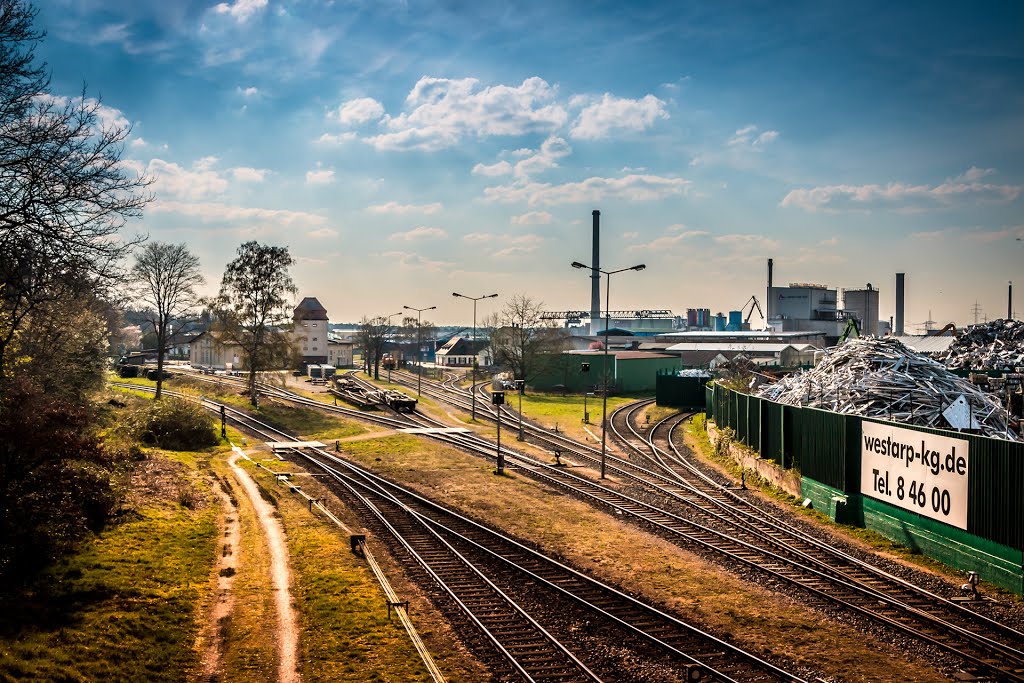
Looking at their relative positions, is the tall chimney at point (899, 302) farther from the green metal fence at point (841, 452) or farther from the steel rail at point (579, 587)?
the steel rail at point (579, 587)

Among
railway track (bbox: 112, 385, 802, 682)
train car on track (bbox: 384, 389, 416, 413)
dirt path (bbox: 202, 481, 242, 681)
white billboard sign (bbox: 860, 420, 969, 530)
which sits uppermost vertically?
white billboard sign (bbox: 860, 420, 969, 530)

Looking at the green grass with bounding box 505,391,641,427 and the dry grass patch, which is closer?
the dry grass patch

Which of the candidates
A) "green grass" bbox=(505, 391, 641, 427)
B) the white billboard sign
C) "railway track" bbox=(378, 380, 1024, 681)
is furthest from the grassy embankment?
"green grass" bbox=(505, 391, 641, 427)

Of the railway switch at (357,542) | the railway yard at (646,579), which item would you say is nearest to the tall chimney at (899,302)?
the railway yard at (646,579)

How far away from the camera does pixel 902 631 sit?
43.2 ft

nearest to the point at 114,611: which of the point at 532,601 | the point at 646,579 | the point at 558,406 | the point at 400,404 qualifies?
the point at 532,601

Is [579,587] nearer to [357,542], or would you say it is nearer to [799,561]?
[799,561]

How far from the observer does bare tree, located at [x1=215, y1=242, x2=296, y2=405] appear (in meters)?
51.4

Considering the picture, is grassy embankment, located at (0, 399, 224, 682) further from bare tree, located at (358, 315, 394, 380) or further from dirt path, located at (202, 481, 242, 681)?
bare tree, located at (358, 315, 394, 380)

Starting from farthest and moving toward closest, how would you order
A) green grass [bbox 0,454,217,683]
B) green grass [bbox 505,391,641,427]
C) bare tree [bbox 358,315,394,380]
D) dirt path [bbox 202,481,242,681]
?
A: bare tree [bbox 358,315,394,380] < green grass [bbox 505,391,641,427] < dirt path [bbox 202,481,242,681] < green grass [bbox 0,454,217,683]

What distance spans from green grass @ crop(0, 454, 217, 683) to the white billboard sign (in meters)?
16.1

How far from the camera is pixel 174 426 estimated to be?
122ft

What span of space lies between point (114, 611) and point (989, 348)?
62097 mm

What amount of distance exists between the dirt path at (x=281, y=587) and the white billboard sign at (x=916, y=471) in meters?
14.5
